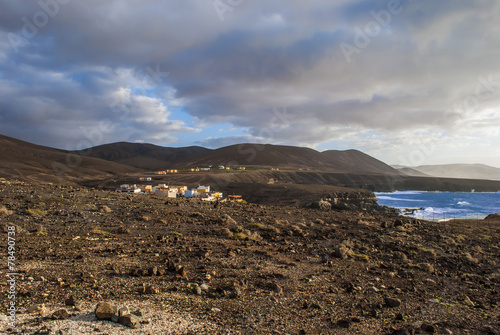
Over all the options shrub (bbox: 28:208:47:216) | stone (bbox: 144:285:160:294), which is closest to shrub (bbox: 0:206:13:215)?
shrub (bbox: 28:208:47:216)

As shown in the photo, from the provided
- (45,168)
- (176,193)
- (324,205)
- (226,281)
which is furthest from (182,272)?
(45,168)

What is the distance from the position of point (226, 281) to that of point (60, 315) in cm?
354

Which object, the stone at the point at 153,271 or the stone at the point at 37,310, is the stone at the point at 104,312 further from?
the stone at the point at 153,271

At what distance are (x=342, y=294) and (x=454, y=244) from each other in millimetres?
12487

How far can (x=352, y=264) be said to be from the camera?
32.8ft

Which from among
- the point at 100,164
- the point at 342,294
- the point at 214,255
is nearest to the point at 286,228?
the point at 214,255

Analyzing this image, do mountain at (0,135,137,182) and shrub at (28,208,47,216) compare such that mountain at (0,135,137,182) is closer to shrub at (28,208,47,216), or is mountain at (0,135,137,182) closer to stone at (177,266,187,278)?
shrub at (28,208,47,216)

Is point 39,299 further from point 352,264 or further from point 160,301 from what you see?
point 352,264

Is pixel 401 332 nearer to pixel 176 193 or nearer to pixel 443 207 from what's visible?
pixel 176 193

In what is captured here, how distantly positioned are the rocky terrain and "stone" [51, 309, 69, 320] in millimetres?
15

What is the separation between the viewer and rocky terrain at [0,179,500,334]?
5.10 meters

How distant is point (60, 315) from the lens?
4672mm

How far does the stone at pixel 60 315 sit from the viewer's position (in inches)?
184

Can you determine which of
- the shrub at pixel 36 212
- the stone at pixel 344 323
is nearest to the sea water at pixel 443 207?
the stone at pixel 344 323
